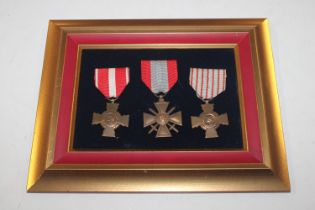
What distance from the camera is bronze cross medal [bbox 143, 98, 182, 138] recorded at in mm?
1251

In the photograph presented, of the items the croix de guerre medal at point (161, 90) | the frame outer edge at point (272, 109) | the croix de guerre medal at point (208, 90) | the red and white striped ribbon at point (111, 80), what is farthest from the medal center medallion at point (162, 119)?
the frame outer edge at point (272, 109)

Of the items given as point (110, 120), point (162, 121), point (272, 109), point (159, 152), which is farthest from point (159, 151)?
point (272, 109)

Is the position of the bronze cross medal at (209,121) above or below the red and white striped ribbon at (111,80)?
below

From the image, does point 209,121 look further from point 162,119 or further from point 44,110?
point 44,110

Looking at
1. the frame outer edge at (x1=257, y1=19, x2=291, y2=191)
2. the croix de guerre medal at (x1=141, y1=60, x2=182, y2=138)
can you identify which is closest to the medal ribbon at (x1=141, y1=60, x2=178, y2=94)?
the croix de guerre medal at (x1=141, y1=60, x2=182, y2=138)

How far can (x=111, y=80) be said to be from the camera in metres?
1.35

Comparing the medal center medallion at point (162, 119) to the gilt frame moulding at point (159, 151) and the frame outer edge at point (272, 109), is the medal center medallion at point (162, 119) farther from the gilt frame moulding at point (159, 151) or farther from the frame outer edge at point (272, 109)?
the frame outer edge at point (272, 109)

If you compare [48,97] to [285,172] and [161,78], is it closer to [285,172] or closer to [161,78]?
[161,78]

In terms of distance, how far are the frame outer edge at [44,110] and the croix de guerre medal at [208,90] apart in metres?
0.63

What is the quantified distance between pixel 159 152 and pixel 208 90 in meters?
0.37

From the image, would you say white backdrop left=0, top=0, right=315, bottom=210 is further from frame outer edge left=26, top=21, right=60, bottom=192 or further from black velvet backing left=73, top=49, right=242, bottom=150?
black velvet backing left=73, top=49, right=242, bottom=150

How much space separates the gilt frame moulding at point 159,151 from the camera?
113 cm

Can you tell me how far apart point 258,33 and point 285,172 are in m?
0.67
